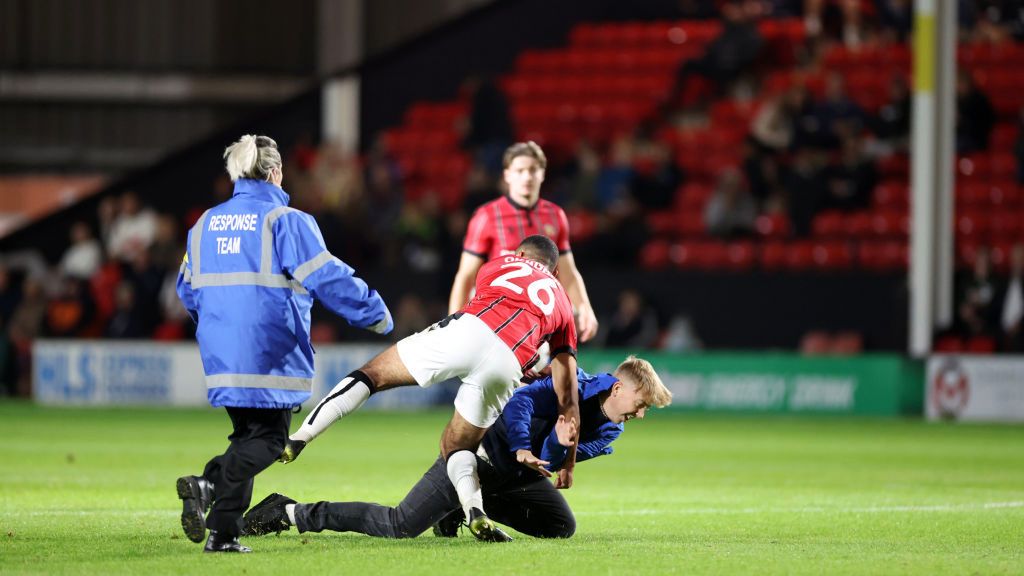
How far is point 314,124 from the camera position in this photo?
29.9 metres

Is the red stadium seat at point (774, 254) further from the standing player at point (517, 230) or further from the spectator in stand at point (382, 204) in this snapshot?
the standing player at point (517, 230)

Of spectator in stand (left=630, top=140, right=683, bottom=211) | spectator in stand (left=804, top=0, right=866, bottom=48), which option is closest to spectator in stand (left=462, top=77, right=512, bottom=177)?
spectator in stand (left=630, top=140, right=683, bottom=211)

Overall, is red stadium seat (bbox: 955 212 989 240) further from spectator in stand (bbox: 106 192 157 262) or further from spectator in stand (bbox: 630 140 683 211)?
spectator in stand (bbox: 106 192 157 262)

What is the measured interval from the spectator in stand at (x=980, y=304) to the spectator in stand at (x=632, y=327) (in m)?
3.95

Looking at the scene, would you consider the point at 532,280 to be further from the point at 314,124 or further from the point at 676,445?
the point at 314,124

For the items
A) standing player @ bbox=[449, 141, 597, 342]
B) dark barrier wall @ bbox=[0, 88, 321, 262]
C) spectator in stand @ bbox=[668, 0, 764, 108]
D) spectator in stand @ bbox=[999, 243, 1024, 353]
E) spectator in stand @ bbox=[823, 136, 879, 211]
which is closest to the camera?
standing player @ bbox=[449, 141, 597, 342]

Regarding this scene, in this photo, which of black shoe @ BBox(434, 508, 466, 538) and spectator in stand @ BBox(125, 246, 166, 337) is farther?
spectator in stand @ BBox(125, 246, 166, 337)

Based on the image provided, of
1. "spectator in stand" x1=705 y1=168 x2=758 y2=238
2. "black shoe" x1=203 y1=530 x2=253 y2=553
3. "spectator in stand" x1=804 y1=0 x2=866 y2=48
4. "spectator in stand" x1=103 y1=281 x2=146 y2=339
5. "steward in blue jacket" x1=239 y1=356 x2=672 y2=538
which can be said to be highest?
"spectator in stand" x1=804 y1=0 x2=866 y2=48

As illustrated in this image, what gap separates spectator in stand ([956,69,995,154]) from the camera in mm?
23969

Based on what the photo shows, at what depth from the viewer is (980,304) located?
70.7 feet

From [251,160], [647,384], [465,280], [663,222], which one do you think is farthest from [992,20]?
[251,160]

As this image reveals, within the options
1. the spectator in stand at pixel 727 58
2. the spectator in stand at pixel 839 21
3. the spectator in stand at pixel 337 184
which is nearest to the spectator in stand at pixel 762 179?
the spectator in stand at pixel 727 58

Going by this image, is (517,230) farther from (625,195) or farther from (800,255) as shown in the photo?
(625,195)

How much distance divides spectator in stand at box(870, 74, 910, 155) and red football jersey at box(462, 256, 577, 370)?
16566mm
